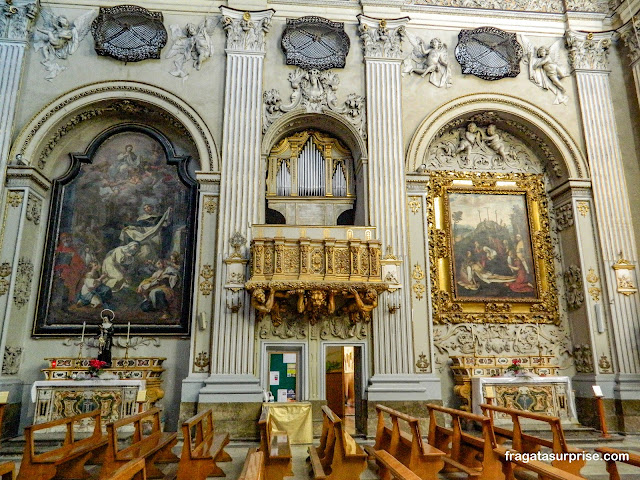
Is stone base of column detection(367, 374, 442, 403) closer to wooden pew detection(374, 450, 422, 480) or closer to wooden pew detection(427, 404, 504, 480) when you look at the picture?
wooden pew detection(427, 404, 504, 480)

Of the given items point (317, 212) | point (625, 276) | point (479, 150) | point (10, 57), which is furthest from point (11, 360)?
point (625, 276)

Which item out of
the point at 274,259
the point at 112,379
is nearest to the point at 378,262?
the point at 274,259

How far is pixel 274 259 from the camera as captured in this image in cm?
984

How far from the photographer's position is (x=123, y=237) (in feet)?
37.2

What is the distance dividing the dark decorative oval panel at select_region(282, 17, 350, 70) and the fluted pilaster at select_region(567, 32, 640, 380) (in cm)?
583

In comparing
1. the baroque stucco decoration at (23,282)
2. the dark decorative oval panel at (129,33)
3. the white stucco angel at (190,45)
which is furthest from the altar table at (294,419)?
the dark decorative oval panel at (129,33)

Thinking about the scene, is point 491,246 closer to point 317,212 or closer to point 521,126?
point 521,126

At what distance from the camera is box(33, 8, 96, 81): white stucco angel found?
1145 centimetres

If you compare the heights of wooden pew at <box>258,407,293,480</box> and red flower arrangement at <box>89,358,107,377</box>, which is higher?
red flower arrangement at <box>89,358,107,377</box>

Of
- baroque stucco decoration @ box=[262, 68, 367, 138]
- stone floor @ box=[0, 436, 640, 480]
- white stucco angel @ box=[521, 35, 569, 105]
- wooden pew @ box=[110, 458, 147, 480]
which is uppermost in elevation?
white stucco angel @ box=[521, 35, 569, 105]

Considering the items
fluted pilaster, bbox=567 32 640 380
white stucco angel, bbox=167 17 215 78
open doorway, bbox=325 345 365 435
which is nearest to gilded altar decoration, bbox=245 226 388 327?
open doorway, bbox=325 345 365 435

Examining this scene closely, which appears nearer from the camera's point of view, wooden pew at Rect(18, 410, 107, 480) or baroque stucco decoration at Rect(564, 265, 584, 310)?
wooden pew at Rect(18, 410, 107, 480)

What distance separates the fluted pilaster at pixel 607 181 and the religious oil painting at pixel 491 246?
5.37ft

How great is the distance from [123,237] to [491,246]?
A: 27.9 feet
